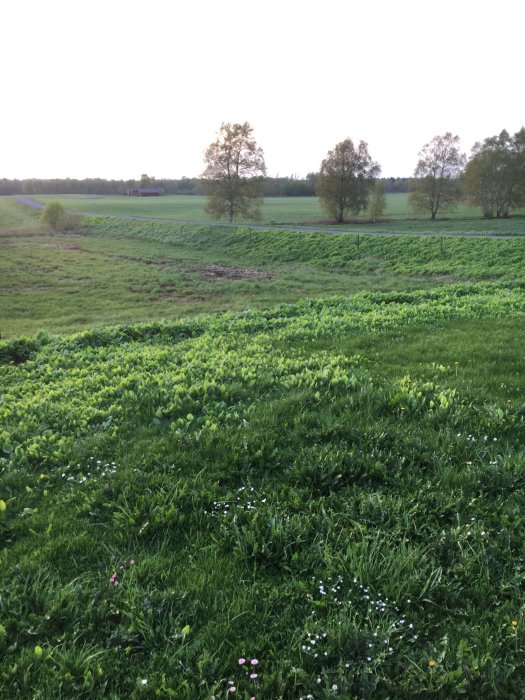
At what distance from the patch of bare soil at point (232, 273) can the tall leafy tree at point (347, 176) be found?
31289 mm

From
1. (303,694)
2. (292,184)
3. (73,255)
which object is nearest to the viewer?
(303,694)

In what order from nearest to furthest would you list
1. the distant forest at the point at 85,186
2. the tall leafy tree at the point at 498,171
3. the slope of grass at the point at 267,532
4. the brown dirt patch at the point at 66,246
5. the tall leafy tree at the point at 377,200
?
1. the slope of grass at the point at 267,532
2. the brown dirt patch at the point at 66,246
3. the tall leafy tree at the point at 498,171
4. the tall leafy tree at the point at 377,200
5. the distant forest at the point at 85,186

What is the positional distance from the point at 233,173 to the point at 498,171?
107 ft

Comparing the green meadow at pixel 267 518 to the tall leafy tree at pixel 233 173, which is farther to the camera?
the tall leafy tree at pixel 233 173

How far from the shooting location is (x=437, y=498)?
3965 millimetres

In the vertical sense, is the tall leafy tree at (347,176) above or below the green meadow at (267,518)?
above

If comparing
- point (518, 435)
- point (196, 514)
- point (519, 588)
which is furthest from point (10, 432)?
point (518, 435)

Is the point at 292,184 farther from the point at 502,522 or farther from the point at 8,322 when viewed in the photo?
the point at 502,522

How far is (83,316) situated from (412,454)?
696 inches

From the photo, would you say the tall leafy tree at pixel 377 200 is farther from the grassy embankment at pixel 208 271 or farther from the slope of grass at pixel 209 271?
the slope of grass at pixel 209 271

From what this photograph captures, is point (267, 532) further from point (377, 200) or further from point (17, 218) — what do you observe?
point (17, 218)

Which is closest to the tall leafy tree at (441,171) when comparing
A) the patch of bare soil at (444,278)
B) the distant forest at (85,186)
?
the patch of bare soil at (444,278)

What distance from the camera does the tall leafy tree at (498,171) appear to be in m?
58.5

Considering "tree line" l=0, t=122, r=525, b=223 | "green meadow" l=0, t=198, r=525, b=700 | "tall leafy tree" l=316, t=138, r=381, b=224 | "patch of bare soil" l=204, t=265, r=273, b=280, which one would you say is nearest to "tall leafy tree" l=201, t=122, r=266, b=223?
"tree line" l=0, t=122, r=525, b=223
